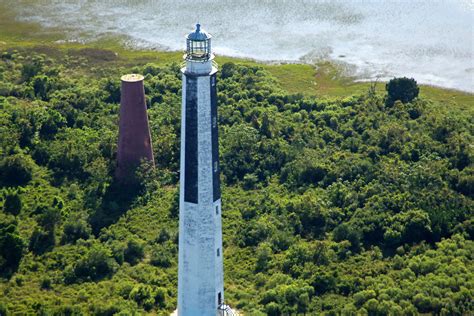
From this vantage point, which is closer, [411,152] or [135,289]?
[135,289]

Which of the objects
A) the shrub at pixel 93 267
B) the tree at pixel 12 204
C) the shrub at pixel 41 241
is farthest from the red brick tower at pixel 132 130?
the shrub at pixel 93 267

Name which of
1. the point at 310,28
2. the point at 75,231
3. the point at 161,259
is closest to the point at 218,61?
the point at 310,28

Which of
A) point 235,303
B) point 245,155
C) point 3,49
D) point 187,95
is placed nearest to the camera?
point 187,95

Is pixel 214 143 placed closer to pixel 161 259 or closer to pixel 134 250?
pixel 161 259

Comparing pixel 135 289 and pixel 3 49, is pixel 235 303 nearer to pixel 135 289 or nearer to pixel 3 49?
pixel 135 289

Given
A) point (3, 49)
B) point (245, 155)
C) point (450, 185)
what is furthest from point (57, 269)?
point (3, 49)

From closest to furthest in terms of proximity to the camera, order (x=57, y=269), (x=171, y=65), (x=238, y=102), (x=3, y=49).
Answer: (x=57, y=269)
(x=238, y=102)
(x=171, y=65)
(x=3, y=49)
